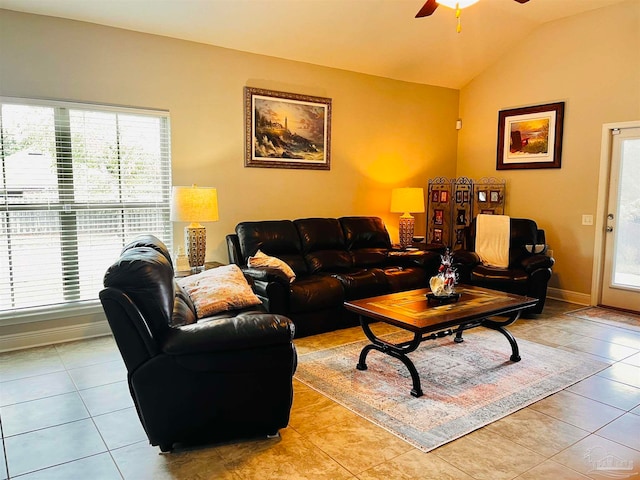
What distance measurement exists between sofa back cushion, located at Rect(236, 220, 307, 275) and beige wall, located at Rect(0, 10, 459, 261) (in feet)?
1.26

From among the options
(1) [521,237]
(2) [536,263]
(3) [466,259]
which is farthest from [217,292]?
(1) [521,237]

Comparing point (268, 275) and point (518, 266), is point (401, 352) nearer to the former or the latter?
point (268, 275)

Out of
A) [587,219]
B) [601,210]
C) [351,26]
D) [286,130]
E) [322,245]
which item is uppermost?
[351,26]

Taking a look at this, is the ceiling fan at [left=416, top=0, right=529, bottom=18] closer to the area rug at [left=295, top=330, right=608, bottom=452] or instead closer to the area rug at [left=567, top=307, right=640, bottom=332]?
the area rug at [left=295, top=330, right=608, bottom=452]

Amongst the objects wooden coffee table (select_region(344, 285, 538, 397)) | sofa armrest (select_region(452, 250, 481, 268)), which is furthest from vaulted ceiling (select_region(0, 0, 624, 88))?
wooden coffee table (select_region(344, 285, 538, 397))

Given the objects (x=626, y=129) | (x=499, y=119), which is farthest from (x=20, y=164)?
(x=626, y=129)

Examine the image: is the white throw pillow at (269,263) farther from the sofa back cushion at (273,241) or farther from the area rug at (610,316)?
the area rug at (610,316)

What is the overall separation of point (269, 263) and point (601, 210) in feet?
13.4

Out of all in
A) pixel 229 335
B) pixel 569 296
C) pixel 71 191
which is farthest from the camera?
pixel 569 296

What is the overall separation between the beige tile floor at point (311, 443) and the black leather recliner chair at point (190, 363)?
0.17m

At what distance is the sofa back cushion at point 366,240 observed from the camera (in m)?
5.41

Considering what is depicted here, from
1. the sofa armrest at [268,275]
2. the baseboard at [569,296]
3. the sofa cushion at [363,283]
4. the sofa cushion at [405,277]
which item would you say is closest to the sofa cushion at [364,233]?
the sofa cushion at [405,277]

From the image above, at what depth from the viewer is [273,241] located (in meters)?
4.87

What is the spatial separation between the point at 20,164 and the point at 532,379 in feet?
14.9
